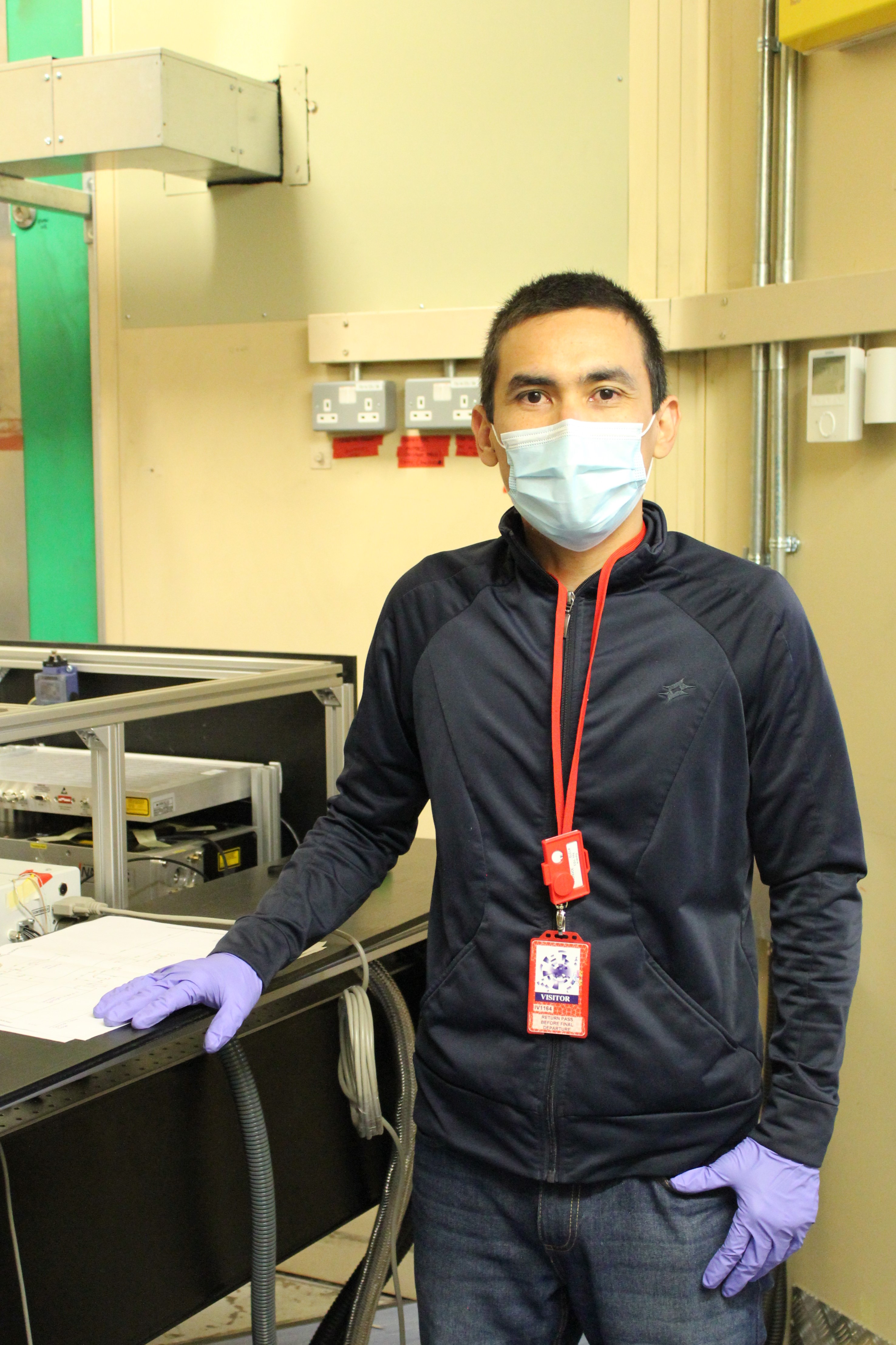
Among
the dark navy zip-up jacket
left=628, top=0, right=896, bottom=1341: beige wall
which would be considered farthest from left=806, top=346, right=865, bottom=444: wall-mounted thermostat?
the dark navy zip-up jacket

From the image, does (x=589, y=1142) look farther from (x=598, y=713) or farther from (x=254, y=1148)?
(x=254, y=1148)

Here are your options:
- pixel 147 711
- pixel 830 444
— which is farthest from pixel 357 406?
pixel 147 711

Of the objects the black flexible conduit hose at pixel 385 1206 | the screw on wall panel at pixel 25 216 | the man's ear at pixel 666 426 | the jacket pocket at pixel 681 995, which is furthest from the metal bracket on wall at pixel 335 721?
the screw on wall panel at pixel 25 216

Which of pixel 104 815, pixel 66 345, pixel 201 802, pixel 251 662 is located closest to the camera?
pixel 104 815

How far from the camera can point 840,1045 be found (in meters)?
1.08

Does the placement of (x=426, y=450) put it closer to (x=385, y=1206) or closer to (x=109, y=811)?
(x=109, y=811)

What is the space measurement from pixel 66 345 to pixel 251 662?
1506 millimetres

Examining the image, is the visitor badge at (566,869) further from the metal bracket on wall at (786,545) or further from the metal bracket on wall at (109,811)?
the metal bracket on wall at (786,545)

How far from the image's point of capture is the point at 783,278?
2.15 meters

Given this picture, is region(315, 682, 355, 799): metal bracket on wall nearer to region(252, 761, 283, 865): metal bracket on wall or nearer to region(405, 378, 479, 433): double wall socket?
region(252, 761, 283, 865): metal bracket on wall

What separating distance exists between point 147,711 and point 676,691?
30.6 inches

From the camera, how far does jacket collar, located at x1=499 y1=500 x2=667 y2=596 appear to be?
1.14 meters

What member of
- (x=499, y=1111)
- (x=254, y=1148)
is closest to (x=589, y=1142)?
(x=499, y=1111)

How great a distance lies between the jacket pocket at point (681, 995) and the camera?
42.3 inches
